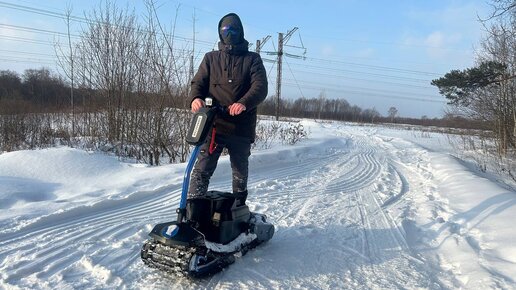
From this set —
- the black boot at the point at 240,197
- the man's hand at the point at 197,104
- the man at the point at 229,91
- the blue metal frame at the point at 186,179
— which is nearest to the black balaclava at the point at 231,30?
the man at the point at 229,91

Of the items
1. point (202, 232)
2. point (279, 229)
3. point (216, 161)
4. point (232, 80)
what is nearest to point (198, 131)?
point (216, 161)

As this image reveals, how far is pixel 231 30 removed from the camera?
3.47 metres

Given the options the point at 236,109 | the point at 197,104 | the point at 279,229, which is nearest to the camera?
the point at 236,109

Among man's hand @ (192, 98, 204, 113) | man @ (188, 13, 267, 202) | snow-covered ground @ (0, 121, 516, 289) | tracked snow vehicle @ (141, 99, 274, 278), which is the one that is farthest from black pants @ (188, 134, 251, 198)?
snow-covered ground @ (0, 121, 516, 289)

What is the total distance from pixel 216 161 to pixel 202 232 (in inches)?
26.5

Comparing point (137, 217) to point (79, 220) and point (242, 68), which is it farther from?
point (242, 68)

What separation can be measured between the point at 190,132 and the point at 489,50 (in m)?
18.1

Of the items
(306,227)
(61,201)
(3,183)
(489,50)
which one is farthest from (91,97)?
(489,50)

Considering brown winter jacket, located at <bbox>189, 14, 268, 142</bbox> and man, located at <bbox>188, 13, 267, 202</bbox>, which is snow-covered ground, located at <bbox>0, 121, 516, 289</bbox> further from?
brown winter jacket, located at <bbox>189, 14, 268, 142</bbox>

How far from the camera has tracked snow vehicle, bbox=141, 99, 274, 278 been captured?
9.29 ft

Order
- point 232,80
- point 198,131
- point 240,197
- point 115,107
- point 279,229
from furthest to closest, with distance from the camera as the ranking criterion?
point 115,107, point 279,229, point 240,197, point 232,80, point 198,131

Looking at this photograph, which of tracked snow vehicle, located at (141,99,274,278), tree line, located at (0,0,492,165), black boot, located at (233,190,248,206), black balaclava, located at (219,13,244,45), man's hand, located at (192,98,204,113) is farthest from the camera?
tree line, located at (0,0,492,165)

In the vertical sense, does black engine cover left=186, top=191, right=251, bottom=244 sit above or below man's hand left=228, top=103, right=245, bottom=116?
below

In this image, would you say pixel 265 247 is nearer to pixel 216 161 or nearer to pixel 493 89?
pixel 216 161
